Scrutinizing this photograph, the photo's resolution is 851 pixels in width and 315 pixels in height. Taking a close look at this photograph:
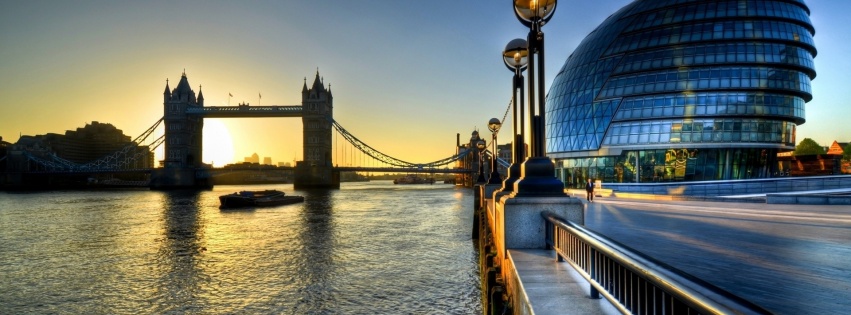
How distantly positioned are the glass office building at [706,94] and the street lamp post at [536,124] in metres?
56.3

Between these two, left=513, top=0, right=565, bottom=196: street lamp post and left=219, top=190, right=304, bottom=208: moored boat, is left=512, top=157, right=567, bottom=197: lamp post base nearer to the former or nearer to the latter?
left=513, top=0, right=565, bottom=196: street lamp post

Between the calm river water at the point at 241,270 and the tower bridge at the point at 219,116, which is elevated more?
the tower bridge at the point at 219,116

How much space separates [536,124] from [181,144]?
154 m

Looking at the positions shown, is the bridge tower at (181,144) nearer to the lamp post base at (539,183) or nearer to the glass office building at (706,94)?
the glass office building at (706,94)

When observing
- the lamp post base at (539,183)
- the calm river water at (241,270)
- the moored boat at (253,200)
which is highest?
the lamp post base at (539,183)

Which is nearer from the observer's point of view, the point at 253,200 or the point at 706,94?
the point at 706,94

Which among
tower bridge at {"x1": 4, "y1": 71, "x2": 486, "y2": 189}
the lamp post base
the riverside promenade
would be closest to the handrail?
the riverside promenade

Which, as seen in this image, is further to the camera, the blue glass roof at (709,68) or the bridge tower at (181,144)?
the bridge tower at (181,144)

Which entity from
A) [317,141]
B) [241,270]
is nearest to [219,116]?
[317,141]

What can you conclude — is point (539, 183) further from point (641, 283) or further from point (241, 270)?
point (241, 270)

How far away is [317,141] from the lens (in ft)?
456

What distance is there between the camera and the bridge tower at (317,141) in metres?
131

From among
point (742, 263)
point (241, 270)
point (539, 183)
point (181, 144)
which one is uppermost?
point (181, 144)

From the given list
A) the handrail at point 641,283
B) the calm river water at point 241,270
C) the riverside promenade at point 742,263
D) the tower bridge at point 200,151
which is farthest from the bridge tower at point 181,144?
the handrail at point 641,283
